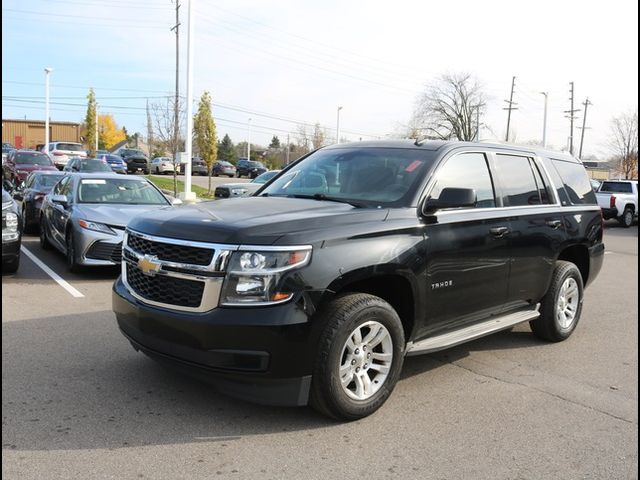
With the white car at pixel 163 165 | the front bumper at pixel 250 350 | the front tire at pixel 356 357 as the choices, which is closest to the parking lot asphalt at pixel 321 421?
the front tire at pixel 356 357

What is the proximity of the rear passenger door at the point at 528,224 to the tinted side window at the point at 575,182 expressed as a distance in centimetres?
41

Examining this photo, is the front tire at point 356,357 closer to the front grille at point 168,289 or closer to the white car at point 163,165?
the front grille at point 168,289

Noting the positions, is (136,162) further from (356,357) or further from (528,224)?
(356,357)

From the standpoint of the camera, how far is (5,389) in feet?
14.0

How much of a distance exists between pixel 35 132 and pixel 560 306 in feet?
264

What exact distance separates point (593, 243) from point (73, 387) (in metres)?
5.33

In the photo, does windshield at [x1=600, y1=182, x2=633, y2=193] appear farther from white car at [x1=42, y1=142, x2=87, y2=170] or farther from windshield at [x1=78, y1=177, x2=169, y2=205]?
white car at [x1=42, y1=142, x2=87, y2=170]

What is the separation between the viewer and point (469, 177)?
4996mm

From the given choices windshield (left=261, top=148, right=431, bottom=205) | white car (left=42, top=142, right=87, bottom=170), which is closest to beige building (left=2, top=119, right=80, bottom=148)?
white car (left=42, top=142, right=87, bottom=170)

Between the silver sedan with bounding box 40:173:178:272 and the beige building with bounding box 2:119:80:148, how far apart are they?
68378mm

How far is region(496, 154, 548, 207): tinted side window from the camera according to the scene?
5.34m

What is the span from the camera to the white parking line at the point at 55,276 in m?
7.57

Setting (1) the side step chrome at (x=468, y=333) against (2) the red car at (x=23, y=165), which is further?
(2) the red car at (x=23, y=165)

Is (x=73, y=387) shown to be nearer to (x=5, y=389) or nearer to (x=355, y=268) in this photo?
(x=5, y=389)
